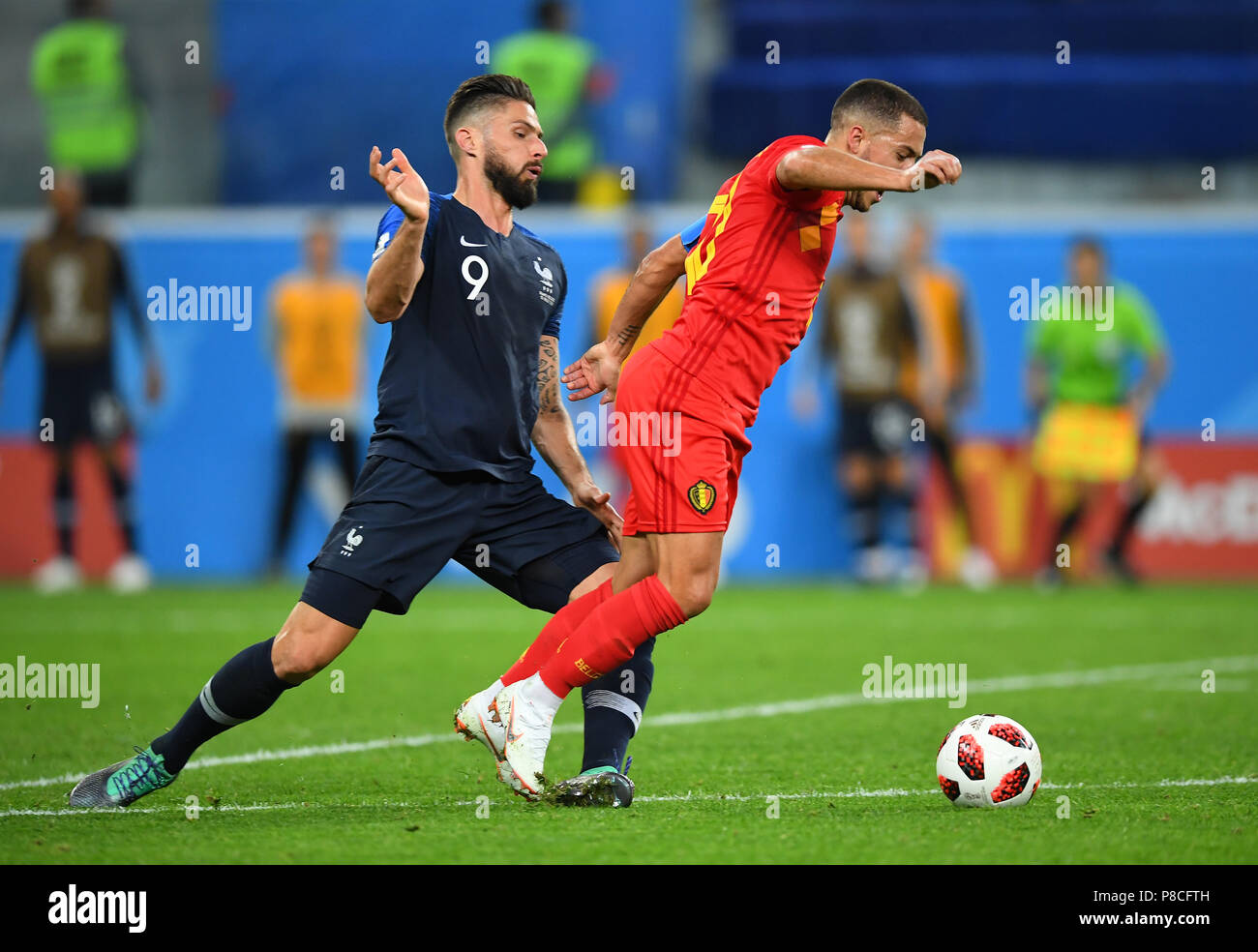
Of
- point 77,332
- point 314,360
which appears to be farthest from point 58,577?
point 314,360

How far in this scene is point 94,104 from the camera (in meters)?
14.5

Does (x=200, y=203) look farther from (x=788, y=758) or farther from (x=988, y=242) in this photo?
(x=788, y=758)

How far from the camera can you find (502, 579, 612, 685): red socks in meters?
5.07

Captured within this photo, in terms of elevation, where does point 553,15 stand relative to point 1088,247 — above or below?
above

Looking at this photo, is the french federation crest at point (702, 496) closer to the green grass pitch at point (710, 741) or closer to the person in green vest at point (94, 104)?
the green grass pitch at point (710, 741)

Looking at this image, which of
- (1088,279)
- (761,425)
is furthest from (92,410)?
(1088,279)

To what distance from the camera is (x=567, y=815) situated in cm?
480

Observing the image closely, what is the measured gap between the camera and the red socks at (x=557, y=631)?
5.07m

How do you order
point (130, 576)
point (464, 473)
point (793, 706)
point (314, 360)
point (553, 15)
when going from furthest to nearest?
point (553, 15) → point (314, 360) → point (130, 576) → point (793, 706) → point (464, 473)

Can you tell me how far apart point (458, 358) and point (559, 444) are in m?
0.47

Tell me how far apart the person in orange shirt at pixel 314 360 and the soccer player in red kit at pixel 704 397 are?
797 cm

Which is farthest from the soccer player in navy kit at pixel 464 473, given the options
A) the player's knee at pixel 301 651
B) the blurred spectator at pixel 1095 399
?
the blurred spectator at pixel 1095 399

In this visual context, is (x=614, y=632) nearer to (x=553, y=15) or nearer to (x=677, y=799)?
(x=677, y=799)

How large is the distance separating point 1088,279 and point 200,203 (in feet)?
25.0
